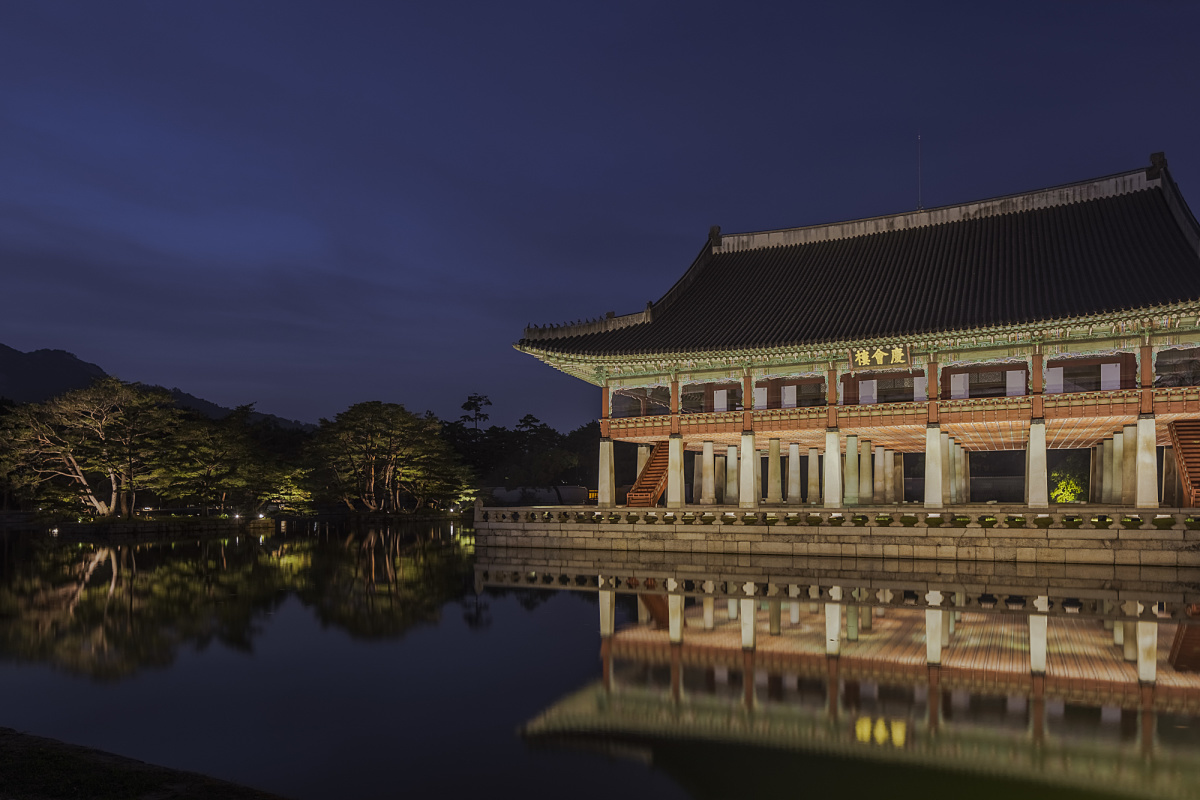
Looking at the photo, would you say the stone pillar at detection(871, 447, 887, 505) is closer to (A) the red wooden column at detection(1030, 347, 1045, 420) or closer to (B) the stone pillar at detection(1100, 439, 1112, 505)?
(B) the stone pillar at detection(1100, 439, 1112, 505)

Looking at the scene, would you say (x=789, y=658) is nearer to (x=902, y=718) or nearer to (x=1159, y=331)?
(x=902, y=718)

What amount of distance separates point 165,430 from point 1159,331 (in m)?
Answer: 46.4

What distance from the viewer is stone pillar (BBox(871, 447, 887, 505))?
38844 millimetres

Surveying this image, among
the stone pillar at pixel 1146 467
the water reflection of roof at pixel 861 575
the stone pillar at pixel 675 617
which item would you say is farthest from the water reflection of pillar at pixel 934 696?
the stone pillar at pixel 1146 467

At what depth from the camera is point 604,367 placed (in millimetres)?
35094

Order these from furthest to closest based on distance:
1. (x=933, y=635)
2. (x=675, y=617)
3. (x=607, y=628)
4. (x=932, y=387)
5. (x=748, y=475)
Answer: (x=748, y=475), (x=932, y=387), (x=675, y=617), (x=607, y=628), (x=933, y=635)

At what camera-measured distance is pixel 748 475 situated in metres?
31.4

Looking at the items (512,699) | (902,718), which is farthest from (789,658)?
(512,699)

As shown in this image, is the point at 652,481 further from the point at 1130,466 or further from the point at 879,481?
the point at 1130,466

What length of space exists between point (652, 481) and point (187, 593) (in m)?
20.3

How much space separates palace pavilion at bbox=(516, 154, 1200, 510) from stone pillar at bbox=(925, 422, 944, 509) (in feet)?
0.23

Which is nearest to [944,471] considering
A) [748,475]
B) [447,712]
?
[748,475]

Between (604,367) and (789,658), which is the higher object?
(604,367)

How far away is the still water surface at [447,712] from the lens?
8211 millimetres
